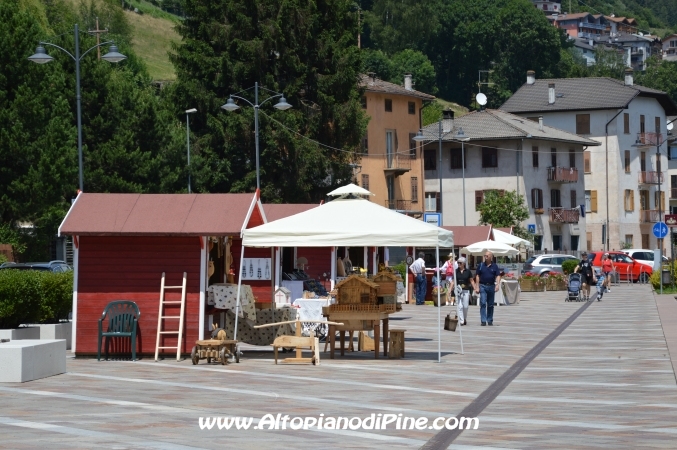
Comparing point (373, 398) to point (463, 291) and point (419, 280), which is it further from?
point (419, 280)

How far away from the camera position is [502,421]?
13.4 m

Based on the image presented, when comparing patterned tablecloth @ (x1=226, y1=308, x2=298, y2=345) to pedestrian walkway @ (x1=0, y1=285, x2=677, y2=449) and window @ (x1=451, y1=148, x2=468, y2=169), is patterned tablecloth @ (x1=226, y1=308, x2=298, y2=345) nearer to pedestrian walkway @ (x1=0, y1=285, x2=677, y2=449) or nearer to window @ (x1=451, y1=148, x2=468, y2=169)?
pedestrian walkway @ (x1=0, y1=285, x2=677, y2=449)

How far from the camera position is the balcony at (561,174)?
91.5m

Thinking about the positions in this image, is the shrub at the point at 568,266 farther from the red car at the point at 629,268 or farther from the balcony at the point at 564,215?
the balcony at the point at 564,215

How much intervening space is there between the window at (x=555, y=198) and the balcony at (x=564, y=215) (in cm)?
74

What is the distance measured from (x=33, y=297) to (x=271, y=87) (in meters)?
38.6

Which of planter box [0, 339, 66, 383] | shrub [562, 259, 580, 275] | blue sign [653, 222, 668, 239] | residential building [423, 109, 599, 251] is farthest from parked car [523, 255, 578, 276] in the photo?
planter box [0, 339, 66, 383]

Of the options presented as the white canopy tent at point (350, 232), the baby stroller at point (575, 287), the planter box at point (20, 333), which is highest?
the white canopy tent at point (350, 232)

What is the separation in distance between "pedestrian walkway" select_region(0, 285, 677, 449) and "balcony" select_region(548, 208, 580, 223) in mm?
66344

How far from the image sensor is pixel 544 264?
6731cm

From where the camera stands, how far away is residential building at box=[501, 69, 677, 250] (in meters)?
99.1

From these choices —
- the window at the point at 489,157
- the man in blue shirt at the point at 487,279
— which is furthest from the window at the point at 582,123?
the man in blue shirt at the point at 487,279

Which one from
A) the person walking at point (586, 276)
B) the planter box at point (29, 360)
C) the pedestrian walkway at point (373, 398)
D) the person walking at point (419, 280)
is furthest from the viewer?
the person walking at point (586, 276)

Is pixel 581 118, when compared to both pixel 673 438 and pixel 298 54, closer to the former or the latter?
pixel 298 54
